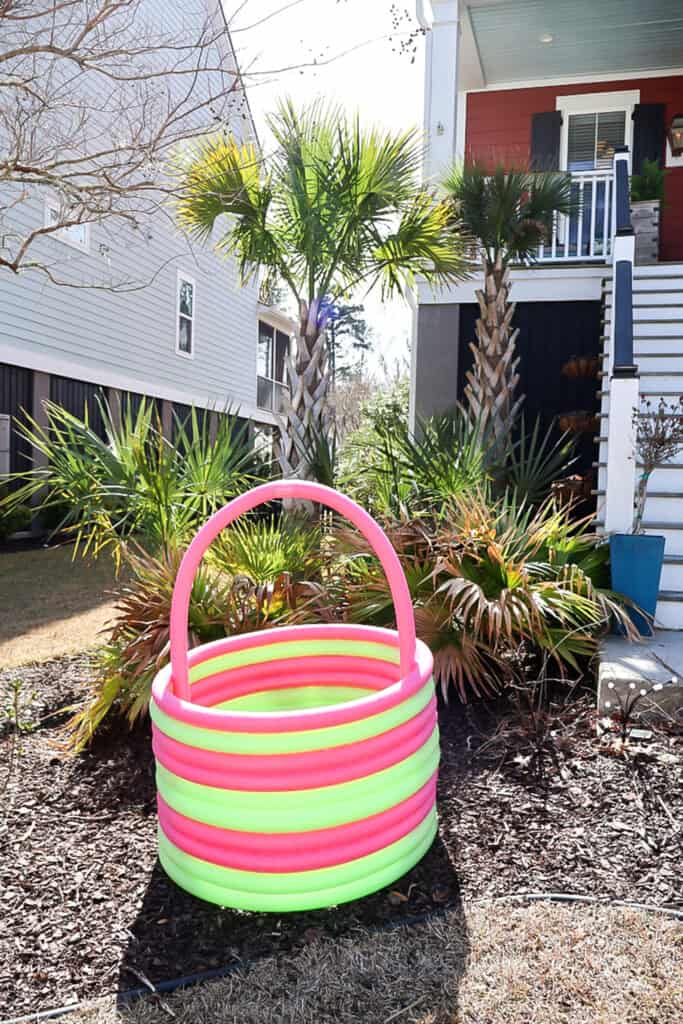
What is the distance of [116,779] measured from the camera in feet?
10.4

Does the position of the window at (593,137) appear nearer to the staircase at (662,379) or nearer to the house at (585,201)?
the house at (585,201)

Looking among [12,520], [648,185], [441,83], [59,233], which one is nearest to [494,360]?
[441,83]

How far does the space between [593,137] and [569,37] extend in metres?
1.74

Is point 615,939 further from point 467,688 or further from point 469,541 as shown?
point 469,541

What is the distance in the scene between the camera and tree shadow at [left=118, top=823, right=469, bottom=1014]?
6.75 ft

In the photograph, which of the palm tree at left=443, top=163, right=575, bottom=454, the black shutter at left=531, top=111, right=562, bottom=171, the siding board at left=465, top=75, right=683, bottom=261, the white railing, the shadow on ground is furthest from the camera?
the black shutter at left=531, top=111, right=562, bottom=171

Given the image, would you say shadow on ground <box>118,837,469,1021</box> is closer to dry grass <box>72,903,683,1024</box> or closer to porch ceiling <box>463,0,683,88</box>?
dry grass <box>72,903,683,1024</box>

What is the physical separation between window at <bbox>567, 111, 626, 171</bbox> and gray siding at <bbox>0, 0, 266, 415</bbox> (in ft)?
16.3

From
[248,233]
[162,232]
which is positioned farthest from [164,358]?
[248,233]

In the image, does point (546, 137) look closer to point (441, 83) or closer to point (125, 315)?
point (441, 83)

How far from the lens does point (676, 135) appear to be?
10820 millimetres

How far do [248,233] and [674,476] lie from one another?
3378 millimetres

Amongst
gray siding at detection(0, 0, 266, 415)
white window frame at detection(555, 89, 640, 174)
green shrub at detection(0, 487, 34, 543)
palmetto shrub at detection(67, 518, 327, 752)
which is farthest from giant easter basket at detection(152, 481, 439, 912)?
white window frame at detection(555, 89, 640, 174)

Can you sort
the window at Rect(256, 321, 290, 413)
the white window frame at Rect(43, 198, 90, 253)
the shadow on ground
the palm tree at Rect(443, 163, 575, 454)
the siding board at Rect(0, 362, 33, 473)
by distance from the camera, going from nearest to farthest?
1. the shadow on ground
2. the palm tree at Rect(443, 163, 575, 454)
3. the siding board at Rect(0, 362, 33, 473)
4. the white window frame at Rect(43, 198, 90, 253)
5. the window at Rect(256, 321, 290, 413)
